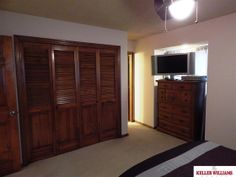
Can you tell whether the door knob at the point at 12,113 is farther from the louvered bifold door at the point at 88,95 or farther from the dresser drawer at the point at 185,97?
the dresser drawer at the point at 185,97

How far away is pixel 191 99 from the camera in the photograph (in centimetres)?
299

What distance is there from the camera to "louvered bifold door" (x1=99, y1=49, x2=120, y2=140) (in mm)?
3107

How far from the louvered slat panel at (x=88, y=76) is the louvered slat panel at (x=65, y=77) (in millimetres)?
157

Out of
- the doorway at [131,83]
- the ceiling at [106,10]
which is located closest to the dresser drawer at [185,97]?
the ceiling at [106,10]

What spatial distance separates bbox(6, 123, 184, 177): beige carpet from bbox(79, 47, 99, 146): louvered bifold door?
10.2 inches

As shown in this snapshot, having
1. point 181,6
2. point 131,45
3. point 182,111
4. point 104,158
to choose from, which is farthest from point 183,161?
point 131,45

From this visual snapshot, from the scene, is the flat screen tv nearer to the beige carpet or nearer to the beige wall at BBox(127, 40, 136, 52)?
the beige wall at BBox(127, 40, 136, 52)

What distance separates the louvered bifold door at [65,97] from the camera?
8.57 feet

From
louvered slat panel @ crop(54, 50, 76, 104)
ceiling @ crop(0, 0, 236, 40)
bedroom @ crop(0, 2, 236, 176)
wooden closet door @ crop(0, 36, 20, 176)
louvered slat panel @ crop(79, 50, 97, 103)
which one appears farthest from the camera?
louvered slat panel @ crop(79, 50, 97, 103)

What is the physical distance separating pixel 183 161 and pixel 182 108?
2038 mm

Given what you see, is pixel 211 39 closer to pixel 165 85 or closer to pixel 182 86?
pixel 182 86

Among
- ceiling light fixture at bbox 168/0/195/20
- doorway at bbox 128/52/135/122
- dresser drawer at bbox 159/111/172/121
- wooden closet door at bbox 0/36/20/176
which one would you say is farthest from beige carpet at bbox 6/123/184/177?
ceiling light fixture at bbox 168/0/195/20

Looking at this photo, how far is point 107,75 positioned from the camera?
10.3 ft

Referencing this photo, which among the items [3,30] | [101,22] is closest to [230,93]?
[101,22]
